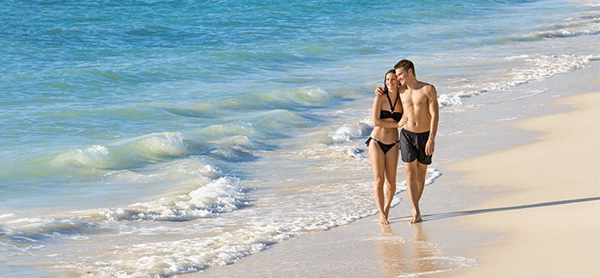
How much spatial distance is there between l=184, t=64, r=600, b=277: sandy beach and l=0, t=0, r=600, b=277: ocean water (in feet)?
0.97

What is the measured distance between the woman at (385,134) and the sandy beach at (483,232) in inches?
16.5

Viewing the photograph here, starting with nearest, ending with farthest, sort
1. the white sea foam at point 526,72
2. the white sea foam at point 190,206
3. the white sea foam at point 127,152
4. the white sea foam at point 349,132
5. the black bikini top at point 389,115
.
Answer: the black bikini top at point 389,115
the white sea foam at point 190,206
the white sea foam at point 127,152
the white sea foam at point 349,132
the white sea foam at point 526,72

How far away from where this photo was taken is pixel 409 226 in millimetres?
7754

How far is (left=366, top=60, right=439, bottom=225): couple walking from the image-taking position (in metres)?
7.68

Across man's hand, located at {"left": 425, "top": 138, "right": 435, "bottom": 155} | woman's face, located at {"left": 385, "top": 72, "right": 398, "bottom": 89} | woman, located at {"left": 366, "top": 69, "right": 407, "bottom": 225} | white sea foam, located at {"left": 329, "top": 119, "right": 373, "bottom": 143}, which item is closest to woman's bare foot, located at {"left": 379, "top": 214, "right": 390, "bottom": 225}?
woman, located at {"left": 366, "top": 69, "right": 407, "bottom": 225}

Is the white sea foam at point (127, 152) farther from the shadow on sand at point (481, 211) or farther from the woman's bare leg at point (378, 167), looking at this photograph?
the shadow on sand at point (481, 211)

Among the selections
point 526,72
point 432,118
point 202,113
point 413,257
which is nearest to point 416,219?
point 432,118

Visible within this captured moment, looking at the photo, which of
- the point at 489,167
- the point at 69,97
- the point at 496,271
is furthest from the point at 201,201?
the point at 69,97

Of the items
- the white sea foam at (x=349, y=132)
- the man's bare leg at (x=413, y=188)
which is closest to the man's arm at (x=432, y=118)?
the man's bare leg at (x=413, y=188)

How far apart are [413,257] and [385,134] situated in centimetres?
136

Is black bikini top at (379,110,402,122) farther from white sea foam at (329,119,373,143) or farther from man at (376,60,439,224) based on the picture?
white sea foam at (329,119,373,143)

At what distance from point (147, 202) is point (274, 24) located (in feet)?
75.3

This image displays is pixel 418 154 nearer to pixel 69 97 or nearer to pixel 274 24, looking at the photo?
pixel 69 97

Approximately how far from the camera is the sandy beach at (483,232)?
6.44 m
